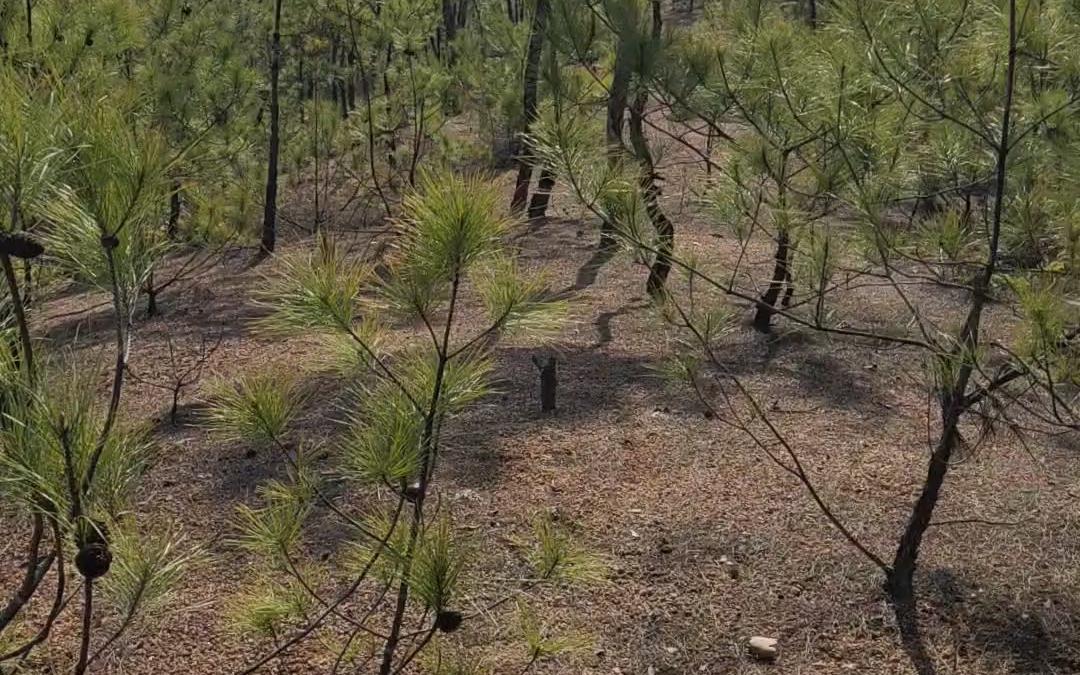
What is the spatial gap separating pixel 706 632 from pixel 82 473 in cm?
192

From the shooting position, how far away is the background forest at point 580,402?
122 cm

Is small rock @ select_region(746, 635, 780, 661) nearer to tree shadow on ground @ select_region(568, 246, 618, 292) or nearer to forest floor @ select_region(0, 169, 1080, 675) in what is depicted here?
forest floor @ select_region(0, 169, 1080, 675)

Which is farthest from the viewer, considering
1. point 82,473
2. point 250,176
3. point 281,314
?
point 250,176

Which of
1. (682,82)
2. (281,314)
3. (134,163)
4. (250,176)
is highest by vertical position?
(682,82)

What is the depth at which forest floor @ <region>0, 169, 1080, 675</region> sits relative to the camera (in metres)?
2.46

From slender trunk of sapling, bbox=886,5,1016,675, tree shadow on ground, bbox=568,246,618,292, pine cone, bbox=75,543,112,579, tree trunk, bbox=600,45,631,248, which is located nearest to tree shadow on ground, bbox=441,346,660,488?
tree trunk, bbox=600,45,631,248

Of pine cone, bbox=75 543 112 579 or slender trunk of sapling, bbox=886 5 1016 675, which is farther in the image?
slender trunk of sapling, bbox=886 5 1016 675

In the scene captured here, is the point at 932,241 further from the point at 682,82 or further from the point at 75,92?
the point at 75,92

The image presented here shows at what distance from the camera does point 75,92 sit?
3.53 ft

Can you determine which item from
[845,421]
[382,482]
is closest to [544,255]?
[845,421]

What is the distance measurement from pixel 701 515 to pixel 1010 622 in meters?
0.99

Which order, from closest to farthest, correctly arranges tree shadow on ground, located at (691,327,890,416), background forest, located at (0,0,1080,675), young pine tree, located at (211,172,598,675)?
background forest, located at (0,0,1080,675) < young pine tree, located at (211,172,598,675) < tree shadow on ground, located at (691,327,890,416)

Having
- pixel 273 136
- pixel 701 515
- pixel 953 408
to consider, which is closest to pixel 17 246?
pixel 953 408

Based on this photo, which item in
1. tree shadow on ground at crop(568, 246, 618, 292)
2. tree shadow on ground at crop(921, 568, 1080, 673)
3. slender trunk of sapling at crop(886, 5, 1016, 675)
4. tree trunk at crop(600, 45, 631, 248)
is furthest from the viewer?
tree shadow on ground at crop(568, 246, 618, 292)
